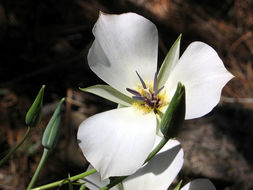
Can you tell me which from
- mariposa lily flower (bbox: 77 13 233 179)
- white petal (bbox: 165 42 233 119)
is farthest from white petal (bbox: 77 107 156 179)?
white petal (bbox: 165 42 233 119)

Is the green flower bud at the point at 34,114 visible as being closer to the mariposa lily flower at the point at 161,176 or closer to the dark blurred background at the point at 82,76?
the mariposa lily flower at the point at 161,176

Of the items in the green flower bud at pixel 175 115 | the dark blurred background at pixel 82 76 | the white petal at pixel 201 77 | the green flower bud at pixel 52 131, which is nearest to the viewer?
the green flower bud at pixel 175 115

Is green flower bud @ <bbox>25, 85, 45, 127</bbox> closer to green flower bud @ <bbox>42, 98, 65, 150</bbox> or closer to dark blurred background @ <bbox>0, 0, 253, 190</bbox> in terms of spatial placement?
green flower bud @ <bbox>42, 98, 65, 150</bbox>

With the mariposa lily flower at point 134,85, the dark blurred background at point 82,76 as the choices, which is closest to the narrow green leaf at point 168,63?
the mariposa lily flower at point 134,85

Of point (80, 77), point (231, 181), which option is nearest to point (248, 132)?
point (231, 181)

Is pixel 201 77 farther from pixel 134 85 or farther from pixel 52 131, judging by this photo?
pixel 52 131

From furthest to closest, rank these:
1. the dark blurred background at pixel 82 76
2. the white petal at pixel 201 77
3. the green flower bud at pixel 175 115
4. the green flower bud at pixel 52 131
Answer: the dark blurred background at pixel 82 76
the green flower bud at pixel 52 131
the white petal at pixel 201 77
the green flower bud at pixel 175 115

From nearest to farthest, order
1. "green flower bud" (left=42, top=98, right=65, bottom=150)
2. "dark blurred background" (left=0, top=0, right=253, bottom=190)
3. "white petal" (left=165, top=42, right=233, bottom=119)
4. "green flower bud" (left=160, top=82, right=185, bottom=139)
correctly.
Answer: "green flower bud" (left=160, top=82, right=185, bottom=139) → "white petal" (left=165, top=42, right=233, bottom=119) → "green flower bud" (left=42, top=98, right=65, bottom=150) → "dark blurred background" (left=0, top=0, right=253, bottom=190)

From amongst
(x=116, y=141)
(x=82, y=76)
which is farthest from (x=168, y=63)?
(x=82, y=76)
